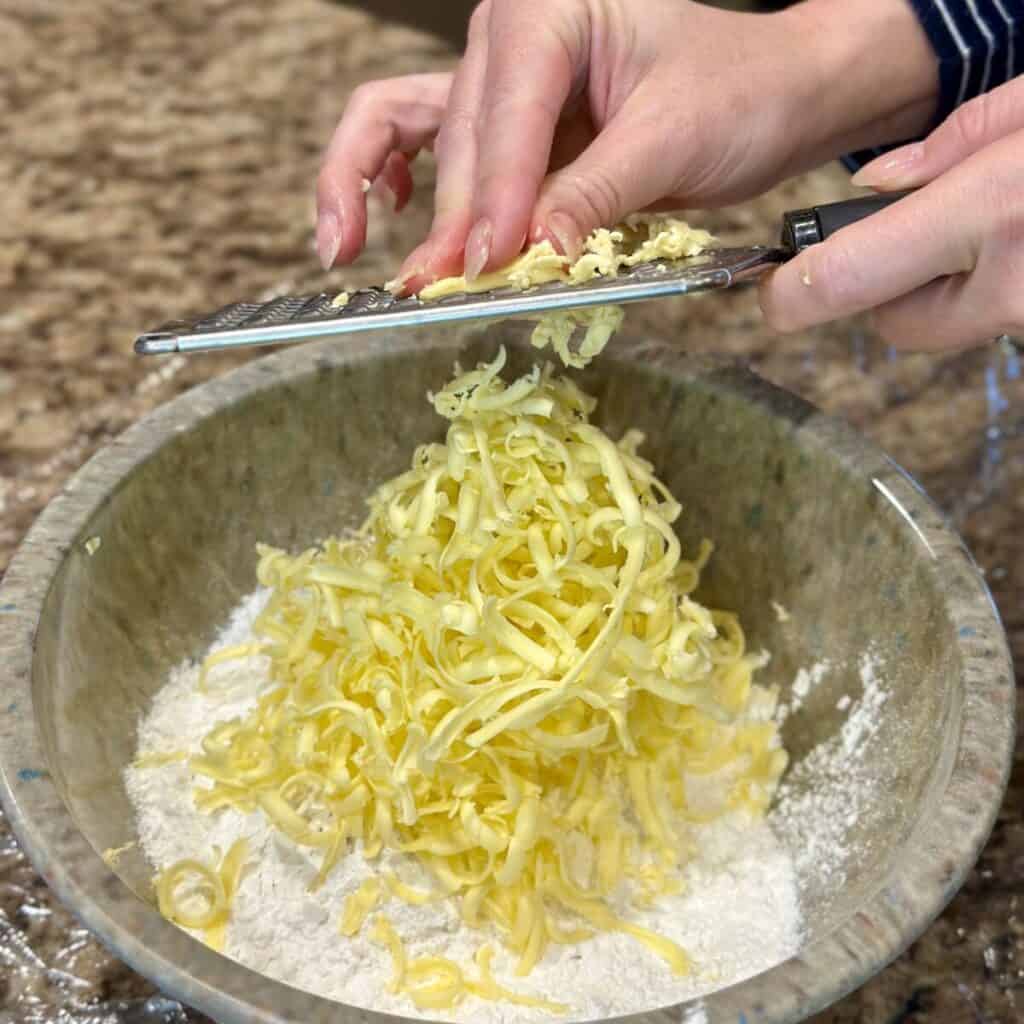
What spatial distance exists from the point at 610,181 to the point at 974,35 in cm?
46

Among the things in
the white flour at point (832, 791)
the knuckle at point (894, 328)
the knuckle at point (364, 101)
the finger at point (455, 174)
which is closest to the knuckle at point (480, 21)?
the finger at point (455, 174)

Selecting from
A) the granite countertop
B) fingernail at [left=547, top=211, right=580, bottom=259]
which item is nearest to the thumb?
fingernail at [left=547, top=211, right=580, bottom=259]

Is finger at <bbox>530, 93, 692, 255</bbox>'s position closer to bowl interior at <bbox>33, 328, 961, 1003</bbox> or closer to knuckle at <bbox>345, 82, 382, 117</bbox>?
bowl interior at <bbox>33, 328, 961, 1003</bbox>

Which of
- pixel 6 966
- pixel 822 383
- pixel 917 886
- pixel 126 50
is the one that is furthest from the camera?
pixel 126 50

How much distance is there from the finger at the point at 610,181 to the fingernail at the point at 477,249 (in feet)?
0.11

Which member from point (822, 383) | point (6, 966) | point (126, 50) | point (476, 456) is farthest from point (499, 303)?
point (126, 50)

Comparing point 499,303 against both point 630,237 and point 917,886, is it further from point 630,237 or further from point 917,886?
point 917,886

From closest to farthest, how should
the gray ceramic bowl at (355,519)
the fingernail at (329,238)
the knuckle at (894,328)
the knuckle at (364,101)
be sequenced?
the gray ceramic bowl at (355,519) < the knuckle at (894,328) < the fingernail at (329,238) < the knuckle at (364,101)

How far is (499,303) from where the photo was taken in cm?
69

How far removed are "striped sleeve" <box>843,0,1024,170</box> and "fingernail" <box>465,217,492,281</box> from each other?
536 mm

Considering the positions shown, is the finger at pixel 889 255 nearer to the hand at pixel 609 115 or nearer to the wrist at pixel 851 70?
the hand at pixel 609 115

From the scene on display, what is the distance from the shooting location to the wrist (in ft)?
3.23

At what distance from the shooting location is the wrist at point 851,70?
984mm

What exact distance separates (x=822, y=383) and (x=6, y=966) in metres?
0.94
